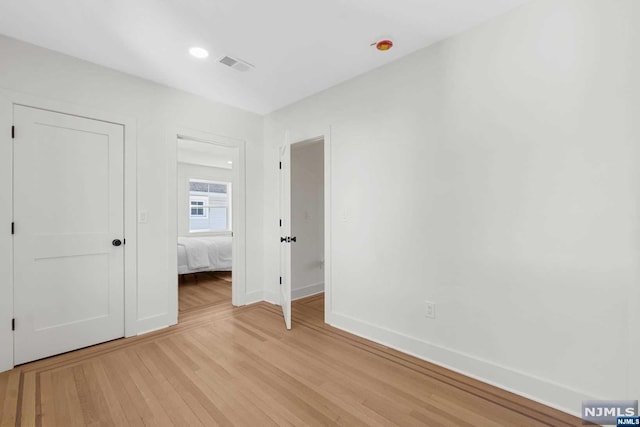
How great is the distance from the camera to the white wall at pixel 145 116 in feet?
7.59

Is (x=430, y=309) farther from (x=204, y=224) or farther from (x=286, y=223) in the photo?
(x=204, y=224)

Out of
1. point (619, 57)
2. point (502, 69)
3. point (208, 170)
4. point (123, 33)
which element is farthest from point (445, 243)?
point (208, 170)

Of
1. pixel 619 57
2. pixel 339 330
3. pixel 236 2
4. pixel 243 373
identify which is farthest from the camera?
pixel 339 330

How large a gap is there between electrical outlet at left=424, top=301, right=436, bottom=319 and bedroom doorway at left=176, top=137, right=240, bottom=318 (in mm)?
2436

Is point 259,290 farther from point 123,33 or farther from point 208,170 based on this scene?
point 208,170

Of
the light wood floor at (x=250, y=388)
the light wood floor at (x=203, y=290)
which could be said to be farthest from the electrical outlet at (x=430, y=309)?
the light wood floor at (x=203, y=290)

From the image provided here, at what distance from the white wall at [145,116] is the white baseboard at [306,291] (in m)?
0.65

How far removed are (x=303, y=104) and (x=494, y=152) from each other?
7.19 feet

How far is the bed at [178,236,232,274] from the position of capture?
190 inches

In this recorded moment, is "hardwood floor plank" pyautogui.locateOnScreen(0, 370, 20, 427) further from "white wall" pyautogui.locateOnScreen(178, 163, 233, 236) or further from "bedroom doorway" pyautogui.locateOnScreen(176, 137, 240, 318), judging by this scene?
"white wall" pyautogui.locateOnScreen(178, 163, 233, 236)

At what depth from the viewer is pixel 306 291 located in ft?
13.7

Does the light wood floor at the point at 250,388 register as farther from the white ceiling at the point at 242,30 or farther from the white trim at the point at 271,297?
the white ceiling at the point at 242,30

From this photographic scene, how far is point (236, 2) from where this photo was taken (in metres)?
1.87

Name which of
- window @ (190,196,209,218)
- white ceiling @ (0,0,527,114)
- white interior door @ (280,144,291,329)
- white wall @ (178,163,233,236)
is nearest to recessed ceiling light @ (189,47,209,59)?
white ceiling @ (0,0,527,114)
